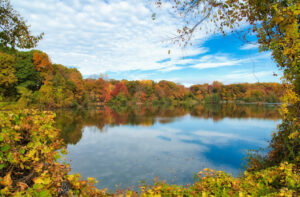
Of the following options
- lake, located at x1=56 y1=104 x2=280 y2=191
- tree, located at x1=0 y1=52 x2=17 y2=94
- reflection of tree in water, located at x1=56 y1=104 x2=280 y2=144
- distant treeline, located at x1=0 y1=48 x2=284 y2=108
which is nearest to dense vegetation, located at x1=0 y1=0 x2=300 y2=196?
distant treeline, located at x1=0 y1=48 x2=284 y2=108

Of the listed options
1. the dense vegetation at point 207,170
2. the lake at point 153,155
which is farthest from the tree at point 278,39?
the lake at point 153,155

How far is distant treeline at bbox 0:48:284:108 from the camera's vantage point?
26.4 m

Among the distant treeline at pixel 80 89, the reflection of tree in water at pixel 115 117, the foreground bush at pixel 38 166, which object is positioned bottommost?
the reflection of tree in water at pixel 115 117

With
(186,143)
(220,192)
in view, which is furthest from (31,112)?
(186,143)

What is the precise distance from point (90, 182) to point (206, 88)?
260ft

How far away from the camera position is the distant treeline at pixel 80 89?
26377 mm

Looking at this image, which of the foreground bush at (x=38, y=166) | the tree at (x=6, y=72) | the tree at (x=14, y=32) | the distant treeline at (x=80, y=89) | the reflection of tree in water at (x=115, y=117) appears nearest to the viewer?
the foreground bush at (x=38, y=166)

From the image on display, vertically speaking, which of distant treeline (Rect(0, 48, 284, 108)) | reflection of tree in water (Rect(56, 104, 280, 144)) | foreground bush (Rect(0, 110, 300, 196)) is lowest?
reflection of tree in water (Rect(56, 104, 280, 144))

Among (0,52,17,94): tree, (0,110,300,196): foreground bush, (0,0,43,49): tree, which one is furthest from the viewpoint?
(0,52,17,94): tree

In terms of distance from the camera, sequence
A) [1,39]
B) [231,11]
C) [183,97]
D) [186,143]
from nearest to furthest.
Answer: [231,11], [1,39], [186,143], [183,97]

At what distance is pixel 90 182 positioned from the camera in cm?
240

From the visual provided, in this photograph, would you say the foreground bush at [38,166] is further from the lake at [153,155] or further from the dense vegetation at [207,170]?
the lake at [153,155]

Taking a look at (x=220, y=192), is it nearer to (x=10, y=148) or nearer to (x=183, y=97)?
(x=10, y=148)

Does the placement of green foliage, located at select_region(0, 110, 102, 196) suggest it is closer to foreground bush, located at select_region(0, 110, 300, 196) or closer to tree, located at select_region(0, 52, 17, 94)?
foreground bush, located at select_region(0, 110, 300, 196)
